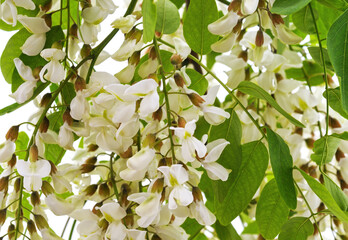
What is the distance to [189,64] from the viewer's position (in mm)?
686

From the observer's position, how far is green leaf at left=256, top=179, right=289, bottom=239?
0.55 m

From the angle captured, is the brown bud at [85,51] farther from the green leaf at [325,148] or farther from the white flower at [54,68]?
the green leaf at [325,148]

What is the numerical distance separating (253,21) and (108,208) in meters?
0.31

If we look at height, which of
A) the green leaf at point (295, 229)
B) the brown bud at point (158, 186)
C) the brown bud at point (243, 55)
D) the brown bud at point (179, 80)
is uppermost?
the brown bud at point (179, 80)


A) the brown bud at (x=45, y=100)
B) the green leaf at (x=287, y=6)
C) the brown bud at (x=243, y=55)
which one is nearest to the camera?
the green leaf at (x=287, y=6)

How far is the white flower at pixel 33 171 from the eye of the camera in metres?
0.43

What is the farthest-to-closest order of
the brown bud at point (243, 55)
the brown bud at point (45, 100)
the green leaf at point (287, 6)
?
the brown bud at point (243, 55)
the brown bud at point (45, 100)
the green leaf at point (287, 6)

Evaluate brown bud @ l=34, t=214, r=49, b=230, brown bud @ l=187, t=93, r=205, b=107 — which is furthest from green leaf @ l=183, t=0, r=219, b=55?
brown bud @ l=34, t=214, r=49, b=230

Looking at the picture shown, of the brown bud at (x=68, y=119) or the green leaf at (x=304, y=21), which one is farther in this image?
the green leaf at (x=304, y=21)

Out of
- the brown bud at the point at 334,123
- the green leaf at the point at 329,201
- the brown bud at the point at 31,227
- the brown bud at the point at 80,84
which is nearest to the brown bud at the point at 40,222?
the brown bud at the point at 31,227

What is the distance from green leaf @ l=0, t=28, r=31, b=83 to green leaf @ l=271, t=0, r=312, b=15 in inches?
10.1

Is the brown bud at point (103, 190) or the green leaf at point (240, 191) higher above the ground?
the brown bud at point (103, 190)

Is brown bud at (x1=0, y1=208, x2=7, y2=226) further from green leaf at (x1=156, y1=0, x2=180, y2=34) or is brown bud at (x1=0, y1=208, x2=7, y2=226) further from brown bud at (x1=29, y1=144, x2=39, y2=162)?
green leaf at (x1=156, y1=0, x2=180, y2=34)

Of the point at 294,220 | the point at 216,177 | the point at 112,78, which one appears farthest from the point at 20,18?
the point at 294,220
